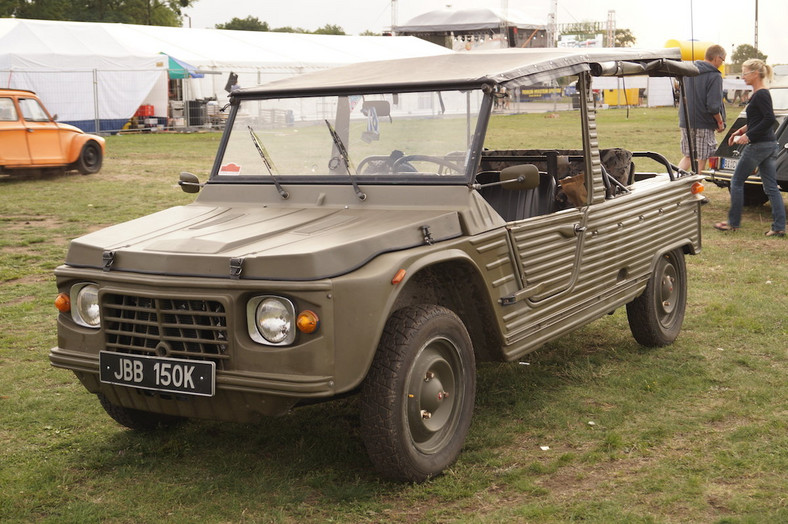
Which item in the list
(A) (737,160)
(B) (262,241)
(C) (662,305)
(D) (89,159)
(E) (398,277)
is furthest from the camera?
(D) (89,159)

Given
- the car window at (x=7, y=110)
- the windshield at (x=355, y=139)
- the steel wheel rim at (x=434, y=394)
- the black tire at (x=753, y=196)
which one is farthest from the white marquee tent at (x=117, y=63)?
the steel wheel rim at (x=434, y=394)

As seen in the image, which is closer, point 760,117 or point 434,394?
point 434,394

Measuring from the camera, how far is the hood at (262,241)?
12.4 ft

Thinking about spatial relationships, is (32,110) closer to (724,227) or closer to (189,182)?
(724,227)

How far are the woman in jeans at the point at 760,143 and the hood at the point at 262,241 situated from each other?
283 inches

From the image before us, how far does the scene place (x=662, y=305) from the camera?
659cm

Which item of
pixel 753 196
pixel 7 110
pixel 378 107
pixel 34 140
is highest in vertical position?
pixel 7 110

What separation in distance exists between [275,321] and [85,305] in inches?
41.0

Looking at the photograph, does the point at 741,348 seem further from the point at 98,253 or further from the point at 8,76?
the point at 8,76

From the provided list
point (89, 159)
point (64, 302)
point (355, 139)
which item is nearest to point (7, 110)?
point (89, 159)

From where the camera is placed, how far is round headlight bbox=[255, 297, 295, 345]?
3.80 meters

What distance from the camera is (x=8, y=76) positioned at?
27359 millimetres

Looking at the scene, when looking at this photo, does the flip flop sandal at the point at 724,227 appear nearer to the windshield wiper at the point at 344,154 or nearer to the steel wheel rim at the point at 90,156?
the windshield wiper at the point at 344,154

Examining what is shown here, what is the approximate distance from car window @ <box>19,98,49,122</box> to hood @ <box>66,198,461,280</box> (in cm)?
1402
